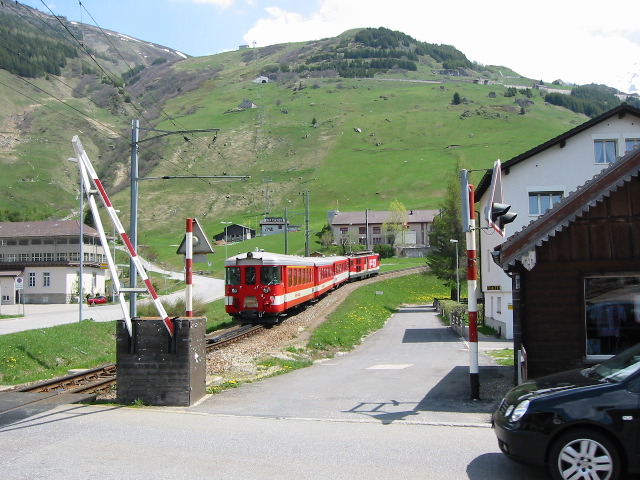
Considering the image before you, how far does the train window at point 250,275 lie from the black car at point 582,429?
2018 centimetres

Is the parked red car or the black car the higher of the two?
the black car

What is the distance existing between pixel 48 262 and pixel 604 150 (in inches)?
1963

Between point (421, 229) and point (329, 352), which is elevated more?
point (421, 229)

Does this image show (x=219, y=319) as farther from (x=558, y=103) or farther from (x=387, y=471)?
(x=558, y=103)

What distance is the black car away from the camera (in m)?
5.93

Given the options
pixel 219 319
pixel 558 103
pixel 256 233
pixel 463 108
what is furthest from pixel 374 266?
pixel 558 103

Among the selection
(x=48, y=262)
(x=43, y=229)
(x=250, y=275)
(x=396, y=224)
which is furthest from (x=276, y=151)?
(x=250, y=275)

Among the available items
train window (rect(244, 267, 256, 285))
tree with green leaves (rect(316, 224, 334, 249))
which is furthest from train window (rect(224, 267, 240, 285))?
tree with green leaves (rect(316, 224, 334, 249))

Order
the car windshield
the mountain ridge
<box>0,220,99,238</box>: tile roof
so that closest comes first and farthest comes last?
1. the car windshield
2. <box>0,220,99,238</box>: tile roof
3. the mountain ridge

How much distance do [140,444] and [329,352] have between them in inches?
526

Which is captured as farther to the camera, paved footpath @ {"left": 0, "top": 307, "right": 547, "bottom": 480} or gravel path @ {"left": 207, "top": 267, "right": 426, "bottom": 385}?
gravel path @ {"left": 207, "top": 267, "right": 426, "bottom": 385}

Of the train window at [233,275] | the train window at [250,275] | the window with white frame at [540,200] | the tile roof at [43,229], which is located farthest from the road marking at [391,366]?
the tile roof at [43,229]

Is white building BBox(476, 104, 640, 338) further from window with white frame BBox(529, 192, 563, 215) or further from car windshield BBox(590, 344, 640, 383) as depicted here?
car windshield BBox(590, 344, 640, 383)

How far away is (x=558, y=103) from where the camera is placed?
199 m
